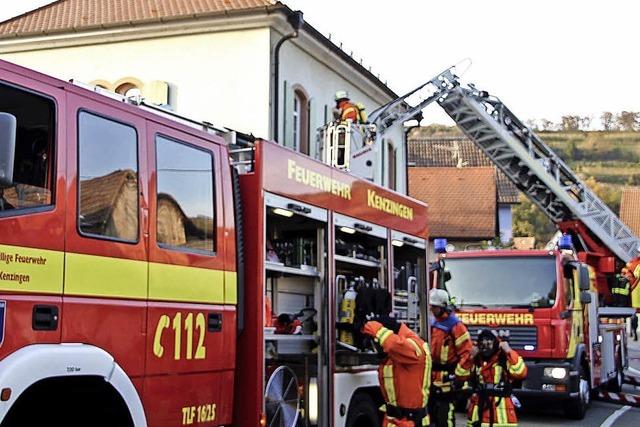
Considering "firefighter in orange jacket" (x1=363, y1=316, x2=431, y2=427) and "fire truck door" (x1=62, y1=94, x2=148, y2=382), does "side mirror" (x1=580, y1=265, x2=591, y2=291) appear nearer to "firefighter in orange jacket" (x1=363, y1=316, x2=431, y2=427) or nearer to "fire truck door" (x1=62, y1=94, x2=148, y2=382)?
"firefighter in orange jacket" (x1=363, y1=316, x2=431, y2=427)

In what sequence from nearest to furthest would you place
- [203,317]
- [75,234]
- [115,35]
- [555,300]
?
[75,234] → [203,317] → [555,300] → [115,35]

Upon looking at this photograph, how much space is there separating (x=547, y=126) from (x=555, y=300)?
131 meters

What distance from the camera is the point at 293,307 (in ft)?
22.0

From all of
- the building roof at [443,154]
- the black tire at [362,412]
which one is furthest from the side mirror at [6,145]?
the building roof at [443,154]

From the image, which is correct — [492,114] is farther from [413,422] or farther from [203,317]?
[203,317]

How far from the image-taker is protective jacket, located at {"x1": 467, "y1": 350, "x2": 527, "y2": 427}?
7.98 m

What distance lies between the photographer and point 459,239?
149 ft

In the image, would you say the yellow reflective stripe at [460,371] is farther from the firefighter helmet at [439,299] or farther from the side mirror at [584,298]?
the side mirror at [584,298]

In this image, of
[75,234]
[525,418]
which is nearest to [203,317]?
[75,234]

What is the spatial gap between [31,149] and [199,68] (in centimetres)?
1458

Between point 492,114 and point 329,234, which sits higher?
point 492,114

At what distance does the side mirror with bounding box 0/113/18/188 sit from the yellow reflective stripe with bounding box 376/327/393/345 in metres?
3.56

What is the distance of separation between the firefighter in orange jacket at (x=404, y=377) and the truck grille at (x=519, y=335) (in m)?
6.09

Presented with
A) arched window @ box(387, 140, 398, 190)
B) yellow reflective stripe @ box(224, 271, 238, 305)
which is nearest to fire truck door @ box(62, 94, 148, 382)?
yellow reflective stripe @ box(224, 271, 238, 305)
